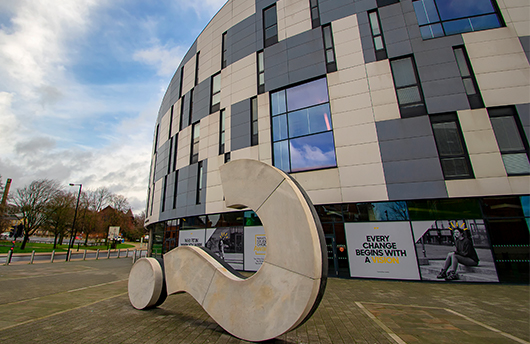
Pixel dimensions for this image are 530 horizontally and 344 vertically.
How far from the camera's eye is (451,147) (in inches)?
427

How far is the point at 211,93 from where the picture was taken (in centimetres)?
1911

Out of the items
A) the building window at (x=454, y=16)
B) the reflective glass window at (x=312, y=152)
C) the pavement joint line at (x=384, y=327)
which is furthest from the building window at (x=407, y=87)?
the pavement joint line at (x=384, y=327)

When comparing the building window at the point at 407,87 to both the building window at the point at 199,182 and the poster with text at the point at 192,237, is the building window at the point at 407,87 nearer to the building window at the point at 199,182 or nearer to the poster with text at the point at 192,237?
the building window at the point at 199,182

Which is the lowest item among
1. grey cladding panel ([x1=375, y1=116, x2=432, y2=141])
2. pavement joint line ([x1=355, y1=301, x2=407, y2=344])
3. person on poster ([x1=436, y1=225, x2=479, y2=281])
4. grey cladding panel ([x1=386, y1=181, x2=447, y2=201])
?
pavement joint line ([x1=355, y1=301, x2=407, y2=344])

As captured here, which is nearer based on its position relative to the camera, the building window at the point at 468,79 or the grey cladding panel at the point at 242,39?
the building window at the point at 468,79

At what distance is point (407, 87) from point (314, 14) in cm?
798

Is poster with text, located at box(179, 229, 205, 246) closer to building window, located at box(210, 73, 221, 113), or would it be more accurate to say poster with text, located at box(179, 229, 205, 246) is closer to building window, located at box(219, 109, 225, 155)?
building window, located at box(219, 109, 225, 155)

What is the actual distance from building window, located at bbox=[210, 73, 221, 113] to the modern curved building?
2271 mm

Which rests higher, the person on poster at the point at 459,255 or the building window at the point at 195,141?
the building window at the point at 195,141

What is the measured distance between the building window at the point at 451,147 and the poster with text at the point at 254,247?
34.0 feet

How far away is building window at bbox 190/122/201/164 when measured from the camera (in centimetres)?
1908

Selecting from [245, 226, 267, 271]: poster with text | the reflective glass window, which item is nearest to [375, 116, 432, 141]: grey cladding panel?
the reflective glass window

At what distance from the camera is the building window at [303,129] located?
13.0m

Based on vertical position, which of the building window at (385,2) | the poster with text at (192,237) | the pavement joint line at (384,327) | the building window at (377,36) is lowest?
the pavement joint line at (384,327)
